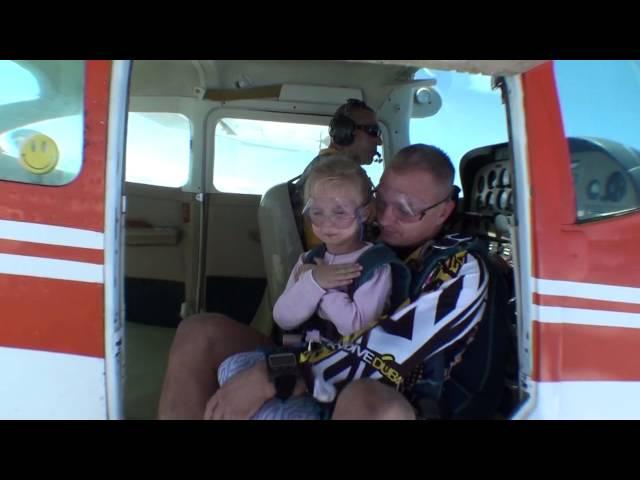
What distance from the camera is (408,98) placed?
369 centimetres

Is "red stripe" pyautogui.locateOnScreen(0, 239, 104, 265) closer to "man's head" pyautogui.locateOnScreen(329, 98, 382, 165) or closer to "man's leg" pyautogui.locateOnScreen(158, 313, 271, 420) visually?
"man's leg" pyautogui.locateOnScreen(158, 313, 271, 420)

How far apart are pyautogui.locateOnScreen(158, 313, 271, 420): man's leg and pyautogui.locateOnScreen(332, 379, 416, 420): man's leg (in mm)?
534

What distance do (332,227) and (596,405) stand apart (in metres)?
0.96

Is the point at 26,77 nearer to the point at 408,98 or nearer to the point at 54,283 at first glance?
the point at 54,283

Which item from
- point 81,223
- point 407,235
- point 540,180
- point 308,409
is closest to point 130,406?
point 308,409

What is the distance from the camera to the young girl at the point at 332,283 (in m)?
1.66

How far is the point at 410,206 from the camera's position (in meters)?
1.76

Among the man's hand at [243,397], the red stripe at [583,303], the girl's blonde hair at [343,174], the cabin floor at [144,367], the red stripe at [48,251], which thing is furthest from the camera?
the cabin floor at [144,367]

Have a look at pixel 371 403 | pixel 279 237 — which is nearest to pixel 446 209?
pixel 371 403

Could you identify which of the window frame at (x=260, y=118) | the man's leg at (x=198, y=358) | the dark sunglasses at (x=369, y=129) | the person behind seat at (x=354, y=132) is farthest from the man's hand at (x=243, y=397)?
the window frame at (x=260, y=118)

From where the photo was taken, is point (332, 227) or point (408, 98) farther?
point (408, 98)

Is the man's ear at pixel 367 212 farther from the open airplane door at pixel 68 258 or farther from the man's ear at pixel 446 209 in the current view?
the open airplane door at pixel 68 258

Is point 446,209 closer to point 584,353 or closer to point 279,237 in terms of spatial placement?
point 584,353

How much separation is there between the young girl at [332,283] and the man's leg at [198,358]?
0.40ft
